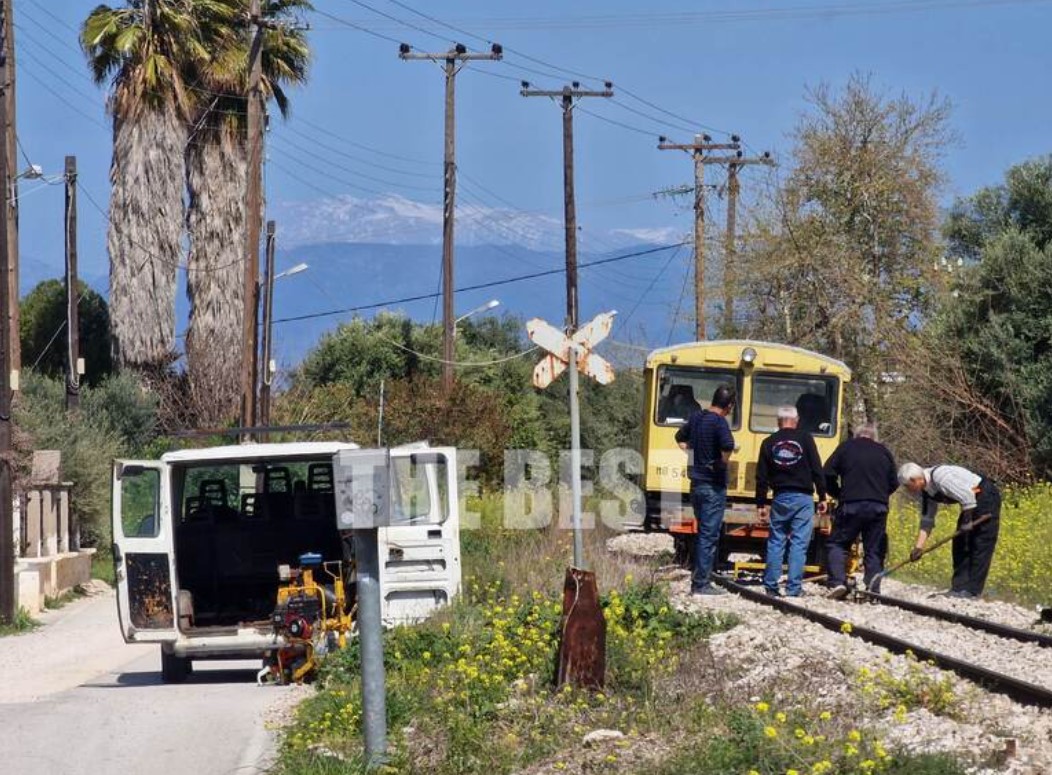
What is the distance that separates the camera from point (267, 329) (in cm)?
4556

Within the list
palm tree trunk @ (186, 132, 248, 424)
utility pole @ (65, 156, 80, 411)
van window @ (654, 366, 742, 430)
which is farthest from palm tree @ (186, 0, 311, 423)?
van window @ (654, 366, 742, 430)

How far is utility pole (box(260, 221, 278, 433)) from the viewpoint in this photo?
1652 inches

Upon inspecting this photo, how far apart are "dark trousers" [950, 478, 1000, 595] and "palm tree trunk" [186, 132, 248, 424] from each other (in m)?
24.9

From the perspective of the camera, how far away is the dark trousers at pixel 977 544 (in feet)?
55.2

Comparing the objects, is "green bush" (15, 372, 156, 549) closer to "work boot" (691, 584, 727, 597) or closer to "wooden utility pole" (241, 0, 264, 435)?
"wooden utility pole" (241, 0, 264, 435)

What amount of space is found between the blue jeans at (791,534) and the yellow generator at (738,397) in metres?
4.69

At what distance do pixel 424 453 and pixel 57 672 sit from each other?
16.5 ft

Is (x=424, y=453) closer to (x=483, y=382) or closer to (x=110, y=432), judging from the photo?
(x=110, y=432)

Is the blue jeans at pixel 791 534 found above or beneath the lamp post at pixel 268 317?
beneath

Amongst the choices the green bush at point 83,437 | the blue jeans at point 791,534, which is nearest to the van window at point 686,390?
the blue jeans at point 791,534

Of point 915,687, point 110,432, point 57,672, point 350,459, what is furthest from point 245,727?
point 110,432

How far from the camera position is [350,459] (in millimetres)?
8875

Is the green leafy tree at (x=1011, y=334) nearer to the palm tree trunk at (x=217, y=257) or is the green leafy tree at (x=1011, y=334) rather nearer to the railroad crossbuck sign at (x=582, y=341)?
the palm tree trunk at (x=217, y=257)

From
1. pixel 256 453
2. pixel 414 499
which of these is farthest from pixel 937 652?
pixel 256 453
